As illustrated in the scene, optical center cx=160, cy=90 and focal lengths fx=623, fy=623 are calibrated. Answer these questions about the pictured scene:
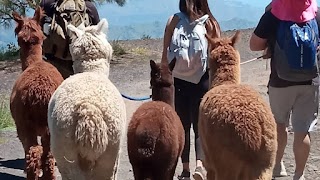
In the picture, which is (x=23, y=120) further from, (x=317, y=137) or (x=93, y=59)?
(x=317, y=137)

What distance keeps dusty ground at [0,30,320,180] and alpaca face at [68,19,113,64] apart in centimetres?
213

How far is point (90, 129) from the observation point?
5.06 m

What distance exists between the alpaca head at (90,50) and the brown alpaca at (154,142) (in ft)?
1.97

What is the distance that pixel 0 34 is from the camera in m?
20.4

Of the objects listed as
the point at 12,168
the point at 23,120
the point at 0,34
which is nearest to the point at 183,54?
the point at 23,120

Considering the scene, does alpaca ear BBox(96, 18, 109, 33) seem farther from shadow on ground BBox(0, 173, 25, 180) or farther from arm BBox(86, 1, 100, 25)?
shadow on ground BBox(0, 173, 25, 180)

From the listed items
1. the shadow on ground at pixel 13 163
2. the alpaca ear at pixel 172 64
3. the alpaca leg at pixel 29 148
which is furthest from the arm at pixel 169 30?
the shadow on ground at pixel 13 163

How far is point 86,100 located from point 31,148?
1305mm

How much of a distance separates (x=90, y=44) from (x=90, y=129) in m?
1.15

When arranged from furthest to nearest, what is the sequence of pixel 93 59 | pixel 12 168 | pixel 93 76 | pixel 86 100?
1. pixel 12 168
2. pixel 93 59
3. pixel 93 76
4. pixel 86 100

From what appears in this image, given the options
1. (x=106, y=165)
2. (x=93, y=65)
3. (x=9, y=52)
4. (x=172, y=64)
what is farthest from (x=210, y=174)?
(x=9, y=52)

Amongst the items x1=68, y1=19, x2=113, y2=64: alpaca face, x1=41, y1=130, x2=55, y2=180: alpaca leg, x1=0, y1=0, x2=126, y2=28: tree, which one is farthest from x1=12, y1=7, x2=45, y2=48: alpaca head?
x1=0, y1=0, x2=126, y2=28: tree

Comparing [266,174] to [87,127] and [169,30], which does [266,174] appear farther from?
[169,30]

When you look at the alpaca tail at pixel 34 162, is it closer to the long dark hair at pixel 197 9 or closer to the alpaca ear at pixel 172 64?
the alpaca ear at pixel 172 64
